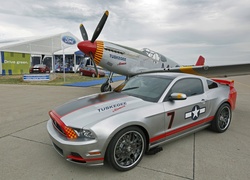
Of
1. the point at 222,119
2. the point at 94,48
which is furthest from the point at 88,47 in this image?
the point at 222,119

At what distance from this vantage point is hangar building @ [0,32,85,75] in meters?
21.5

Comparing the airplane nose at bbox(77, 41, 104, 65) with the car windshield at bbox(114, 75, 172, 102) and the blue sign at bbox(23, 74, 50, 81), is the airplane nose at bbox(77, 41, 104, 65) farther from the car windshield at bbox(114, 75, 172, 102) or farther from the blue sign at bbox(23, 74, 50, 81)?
the blue sign at bbox(23, 74, 50, 81)

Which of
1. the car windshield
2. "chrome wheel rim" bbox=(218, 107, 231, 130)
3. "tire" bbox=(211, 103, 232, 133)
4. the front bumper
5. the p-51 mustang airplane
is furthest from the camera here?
the p-51 mustang airplane

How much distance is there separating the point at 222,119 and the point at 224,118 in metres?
0.10

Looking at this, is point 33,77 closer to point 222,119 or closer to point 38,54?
point 38,54

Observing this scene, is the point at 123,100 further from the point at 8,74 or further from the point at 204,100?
the point at 8,74

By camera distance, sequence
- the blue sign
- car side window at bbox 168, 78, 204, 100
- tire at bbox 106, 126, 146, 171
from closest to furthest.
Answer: tire at bbox 106, 126, 146, 171
car side window at bbox 168, 78, 204, 100
the blue sign

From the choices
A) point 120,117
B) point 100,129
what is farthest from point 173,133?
point 100,129

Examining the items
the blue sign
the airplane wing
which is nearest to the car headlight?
the airplane wing

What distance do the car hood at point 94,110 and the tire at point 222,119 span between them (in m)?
1.91

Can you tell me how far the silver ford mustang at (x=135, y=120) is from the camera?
2.29 metres

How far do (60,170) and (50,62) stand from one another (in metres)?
28.2

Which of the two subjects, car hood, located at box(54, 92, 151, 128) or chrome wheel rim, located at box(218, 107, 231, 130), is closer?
car hood, located at box(54, 92, 151, 128)

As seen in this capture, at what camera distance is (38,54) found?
25828 millimetres
